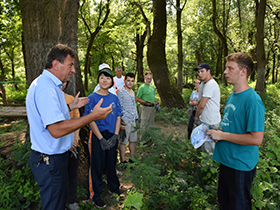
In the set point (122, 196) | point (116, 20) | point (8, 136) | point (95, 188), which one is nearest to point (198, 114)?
point (122, 196)

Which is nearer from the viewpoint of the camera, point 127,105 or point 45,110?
point 45,110

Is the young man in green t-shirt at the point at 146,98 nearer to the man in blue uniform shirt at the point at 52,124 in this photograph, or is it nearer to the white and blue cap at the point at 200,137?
the white and blue cap at the point at 200,137

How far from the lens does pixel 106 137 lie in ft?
11.7

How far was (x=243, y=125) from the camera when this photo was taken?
2232mm

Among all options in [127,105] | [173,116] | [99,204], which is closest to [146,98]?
[127,105]

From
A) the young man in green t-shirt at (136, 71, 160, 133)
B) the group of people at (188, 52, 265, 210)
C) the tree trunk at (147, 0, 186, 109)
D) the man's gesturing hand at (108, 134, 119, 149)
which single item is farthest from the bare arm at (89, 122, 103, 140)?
the tree trunk at (147, 0, 186, 109)

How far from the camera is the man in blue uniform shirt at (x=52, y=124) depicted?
199cm

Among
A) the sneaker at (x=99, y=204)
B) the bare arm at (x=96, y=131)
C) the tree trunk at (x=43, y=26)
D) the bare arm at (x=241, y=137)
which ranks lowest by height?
the sneaker at (x=99, y=204)

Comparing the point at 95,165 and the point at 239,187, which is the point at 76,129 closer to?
the point at 95,165

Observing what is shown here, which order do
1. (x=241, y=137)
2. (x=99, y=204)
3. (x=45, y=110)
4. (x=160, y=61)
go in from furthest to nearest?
(x=160, y=61), (x=99, y=204), (x=241, y=137), (x=45, y=110)

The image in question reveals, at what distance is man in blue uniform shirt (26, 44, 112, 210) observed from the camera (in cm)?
199

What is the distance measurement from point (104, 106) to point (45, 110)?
5.39 ft

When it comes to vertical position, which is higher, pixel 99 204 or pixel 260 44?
pixel 260 44

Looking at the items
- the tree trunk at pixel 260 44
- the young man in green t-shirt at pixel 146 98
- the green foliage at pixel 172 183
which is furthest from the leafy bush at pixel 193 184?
the tree trunk at pixel 260 44
